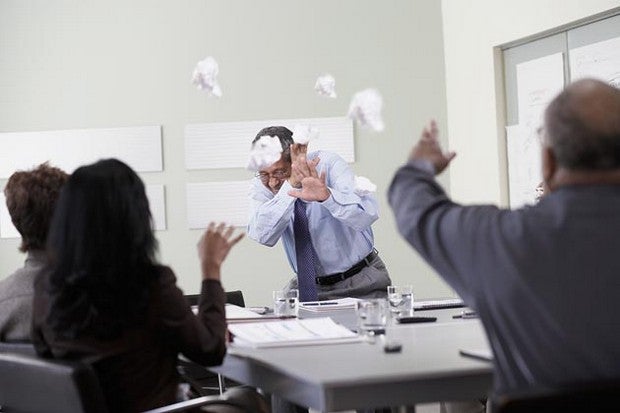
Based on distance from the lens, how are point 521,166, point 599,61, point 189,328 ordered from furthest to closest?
point 521,166 < point 599,61 < point 189,328

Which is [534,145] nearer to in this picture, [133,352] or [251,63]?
[251,63]

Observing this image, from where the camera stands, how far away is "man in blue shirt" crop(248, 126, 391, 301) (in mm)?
4699

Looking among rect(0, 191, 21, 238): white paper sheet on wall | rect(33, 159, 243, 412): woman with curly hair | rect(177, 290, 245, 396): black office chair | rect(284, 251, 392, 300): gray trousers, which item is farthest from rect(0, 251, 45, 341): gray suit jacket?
rect(0, 191, 21, 238): white paper sheet on wall

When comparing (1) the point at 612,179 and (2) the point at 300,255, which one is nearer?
(1) the point at 612,179

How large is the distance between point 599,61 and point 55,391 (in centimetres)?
438

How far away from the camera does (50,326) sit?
9.03ft

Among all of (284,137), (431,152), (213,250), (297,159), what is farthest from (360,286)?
(431,152)

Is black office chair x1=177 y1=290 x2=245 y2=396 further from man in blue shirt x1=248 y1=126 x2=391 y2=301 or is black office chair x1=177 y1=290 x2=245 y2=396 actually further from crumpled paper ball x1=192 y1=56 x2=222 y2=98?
crumpled paper ball x1=192 y1=56 x2=222 y2=98

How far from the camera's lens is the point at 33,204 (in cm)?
326

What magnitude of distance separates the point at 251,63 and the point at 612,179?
5.71 metres

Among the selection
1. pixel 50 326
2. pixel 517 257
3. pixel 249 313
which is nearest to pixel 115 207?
pixel 50 326

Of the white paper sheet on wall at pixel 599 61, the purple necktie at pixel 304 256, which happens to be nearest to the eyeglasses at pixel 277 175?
the purple necktie at pixel 304 256

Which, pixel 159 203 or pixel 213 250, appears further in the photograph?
pixel 159 203

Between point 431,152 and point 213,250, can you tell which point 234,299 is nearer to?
point 213,250
